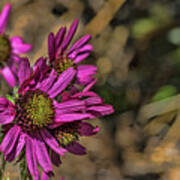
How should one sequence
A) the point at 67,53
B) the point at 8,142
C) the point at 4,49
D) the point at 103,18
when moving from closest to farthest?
the point at 8,142 < the point at 67,53 < the point at 4,49 < the point at 103,18

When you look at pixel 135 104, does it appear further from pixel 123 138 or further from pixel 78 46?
pixel 78 46

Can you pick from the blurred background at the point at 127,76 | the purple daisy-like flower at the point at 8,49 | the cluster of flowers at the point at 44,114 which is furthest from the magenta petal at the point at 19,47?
the cluster of flowers at the point at 44,114

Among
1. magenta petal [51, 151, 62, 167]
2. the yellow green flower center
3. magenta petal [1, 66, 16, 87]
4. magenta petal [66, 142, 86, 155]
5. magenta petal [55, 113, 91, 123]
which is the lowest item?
magenta petal [66, 142, 86, 155]

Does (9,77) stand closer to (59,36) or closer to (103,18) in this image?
(59,36)

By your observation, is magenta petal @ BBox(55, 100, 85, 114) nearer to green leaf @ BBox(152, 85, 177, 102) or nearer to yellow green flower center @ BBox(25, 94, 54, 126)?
yellow green flower center @ BBox(25, 94, 54, 126)

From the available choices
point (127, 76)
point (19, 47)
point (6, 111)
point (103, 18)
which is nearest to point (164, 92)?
point (127, 76)

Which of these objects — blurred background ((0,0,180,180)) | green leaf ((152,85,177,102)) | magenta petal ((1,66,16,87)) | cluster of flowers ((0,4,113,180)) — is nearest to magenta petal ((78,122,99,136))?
cluster of flowers ((0,4,113,180))
